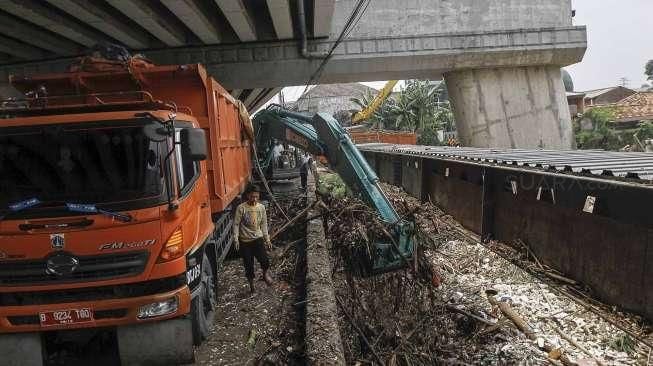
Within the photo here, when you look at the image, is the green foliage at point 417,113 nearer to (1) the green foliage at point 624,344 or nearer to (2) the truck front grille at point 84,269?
(1) the green foliage at point 624,344

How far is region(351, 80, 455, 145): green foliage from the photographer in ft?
126

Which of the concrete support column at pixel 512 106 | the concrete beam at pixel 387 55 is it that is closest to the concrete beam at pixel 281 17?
the concrete beam at pixel 387 55

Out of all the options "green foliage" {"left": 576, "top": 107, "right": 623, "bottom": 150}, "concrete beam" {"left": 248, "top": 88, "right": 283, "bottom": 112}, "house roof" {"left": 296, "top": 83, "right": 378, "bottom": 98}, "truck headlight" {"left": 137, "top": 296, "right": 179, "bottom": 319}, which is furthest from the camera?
"house roof" {"left": 296, "top": 83, "right": 378, "bottom": 98}

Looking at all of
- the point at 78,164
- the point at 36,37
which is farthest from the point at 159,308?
the point at 36,37

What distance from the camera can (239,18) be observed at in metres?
11.8

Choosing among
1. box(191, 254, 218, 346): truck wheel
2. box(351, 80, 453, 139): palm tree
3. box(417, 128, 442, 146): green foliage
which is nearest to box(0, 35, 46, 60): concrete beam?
box(191, 254, 218, 346): truck wheel

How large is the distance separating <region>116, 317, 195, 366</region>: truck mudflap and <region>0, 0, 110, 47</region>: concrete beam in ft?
28.3

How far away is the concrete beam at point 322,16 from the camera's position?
11164mm

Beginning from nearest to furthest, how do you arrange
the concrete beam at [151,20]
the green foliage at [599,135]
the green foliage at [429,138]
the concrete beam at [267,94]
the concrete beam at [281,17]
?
the concrete beam at [151,20]
the concrete beam at [281,17]
the concrete beam at [267,94]
the green foliage at [599,135]
the green foliage at [429,138]

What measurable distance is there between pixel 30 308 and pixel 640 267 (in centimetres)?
661

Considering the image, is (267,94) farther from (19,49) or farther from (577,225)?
(577,225)

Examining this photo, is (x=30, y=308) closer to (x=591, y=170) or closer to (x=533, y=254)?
(x=591, y=170)

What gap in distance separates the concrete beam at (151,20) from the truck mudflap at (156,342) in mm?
8367

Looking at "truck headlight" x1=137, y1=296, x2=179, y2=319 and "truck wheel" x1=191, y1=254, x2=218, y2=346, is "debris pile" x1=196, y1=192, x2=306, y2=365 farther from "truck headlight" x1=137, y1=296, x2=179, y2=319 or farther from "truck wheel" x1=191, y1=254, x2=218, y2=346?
"truck headlight" x1=137, y1=296, x2=179, y2=319
